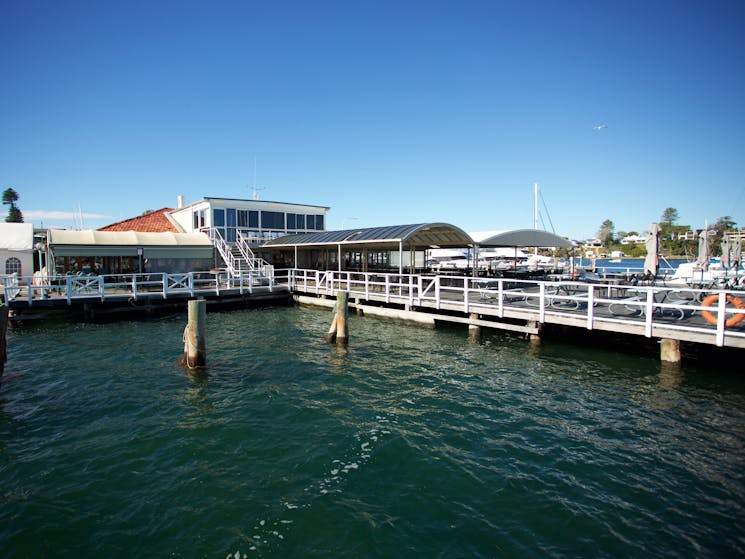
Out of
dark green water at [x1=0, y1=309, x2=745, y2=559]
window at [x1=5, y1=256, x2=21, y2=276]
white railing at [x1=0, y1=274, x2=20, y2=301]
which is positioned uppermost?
window at [x1=5, y1=256, x2=21, y2=276]

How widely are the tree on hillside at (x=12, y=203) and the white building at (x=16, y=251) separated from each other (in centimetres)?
6065

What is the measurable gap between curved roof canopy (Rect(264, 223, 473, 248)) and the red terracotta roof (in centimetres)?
1417

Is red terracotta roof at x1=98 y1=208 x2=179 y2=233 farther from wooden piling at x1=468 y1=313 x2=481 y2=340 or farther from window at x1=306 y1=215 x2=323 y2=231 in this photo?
wooden piling at x1=468 y1=313 x2=481 y2=340

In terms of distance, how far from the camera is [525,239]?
24.1 meters

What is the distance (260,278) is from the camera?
24500 millimetres

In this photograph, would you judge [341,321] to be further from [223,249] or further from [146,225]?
[146,225]

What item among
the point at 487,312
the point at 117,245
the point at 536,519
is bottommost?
the point at 536,519

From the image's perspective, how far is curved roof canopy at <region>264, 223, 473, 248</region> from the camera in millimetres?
19922

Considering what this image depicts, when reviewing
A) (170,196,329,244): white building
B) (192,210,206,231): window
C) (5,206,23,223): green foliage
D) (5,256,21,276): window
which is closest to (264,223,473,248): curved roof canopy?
(170,196,329,244): white building

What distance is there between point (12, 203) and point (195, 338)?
92856mm

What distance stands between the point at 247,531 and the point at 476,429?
458 centimetres

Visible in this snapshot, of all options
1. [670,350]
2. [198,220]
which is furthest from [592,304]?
[198,220]

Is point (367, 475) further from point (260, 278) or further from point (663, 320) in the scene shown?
point (260, 278)

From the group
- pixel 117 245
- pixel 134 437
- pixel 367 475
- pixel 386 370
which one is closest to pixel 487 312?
pixel 386 370
